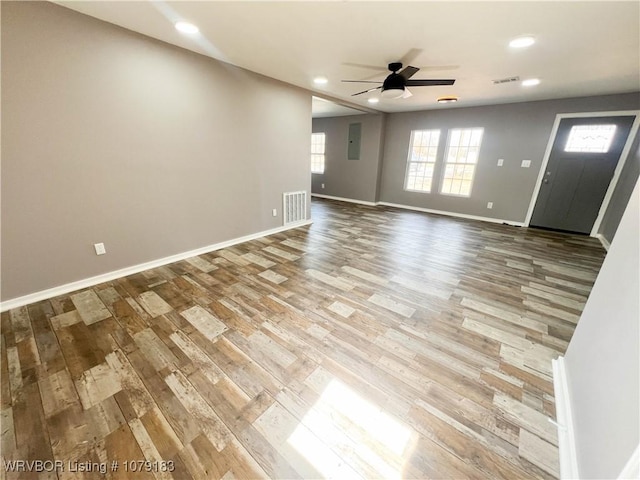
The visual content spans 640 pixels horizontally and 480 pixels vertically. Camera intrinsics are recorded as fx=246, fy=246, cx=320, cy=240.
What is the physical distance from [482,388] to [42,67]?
4.06m

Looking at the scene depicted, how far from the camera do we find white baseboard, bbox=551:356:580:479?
1137 millimetres

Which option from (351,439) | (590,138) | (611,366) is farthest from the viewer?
(590,138)

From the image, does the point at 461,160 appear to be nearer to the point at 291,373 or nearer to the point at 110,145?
the point at 291,373

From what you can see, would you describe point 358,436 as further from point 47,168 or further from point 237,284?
point 47,168

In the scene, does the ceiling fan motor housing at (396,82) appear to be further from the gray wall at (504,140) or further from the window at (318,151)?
the window at (318,151)

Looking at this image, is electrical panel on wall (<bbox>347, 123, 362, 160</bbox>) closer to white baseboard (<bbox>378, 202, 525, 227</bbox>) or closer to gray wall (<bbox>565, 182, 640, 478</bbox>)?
white baseboard (<bbox>378, 202, 525, 227</bbox>)

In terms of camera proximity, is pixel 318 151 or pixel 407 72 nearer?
pixel 407 72

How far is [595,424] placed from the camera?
1069 mm

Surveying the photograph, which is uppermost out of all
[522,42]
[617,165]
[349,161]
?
[522,42]

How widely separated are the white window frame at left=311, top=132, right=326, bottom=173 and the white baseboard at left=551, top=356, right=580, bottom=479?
276 inches

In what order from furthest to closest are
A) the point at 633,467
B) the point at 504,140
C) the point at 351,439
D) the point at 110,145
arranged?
the point at 504,140 → the point at 110,145 → the point at 351,439 → the point at 633,467

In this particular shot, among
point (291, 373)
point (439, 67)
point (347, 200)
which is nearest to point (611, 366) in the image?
point (291, 373)

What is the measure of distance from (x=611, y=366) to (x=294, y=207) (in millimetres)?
4168

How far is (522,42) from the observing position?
226 centimetres
